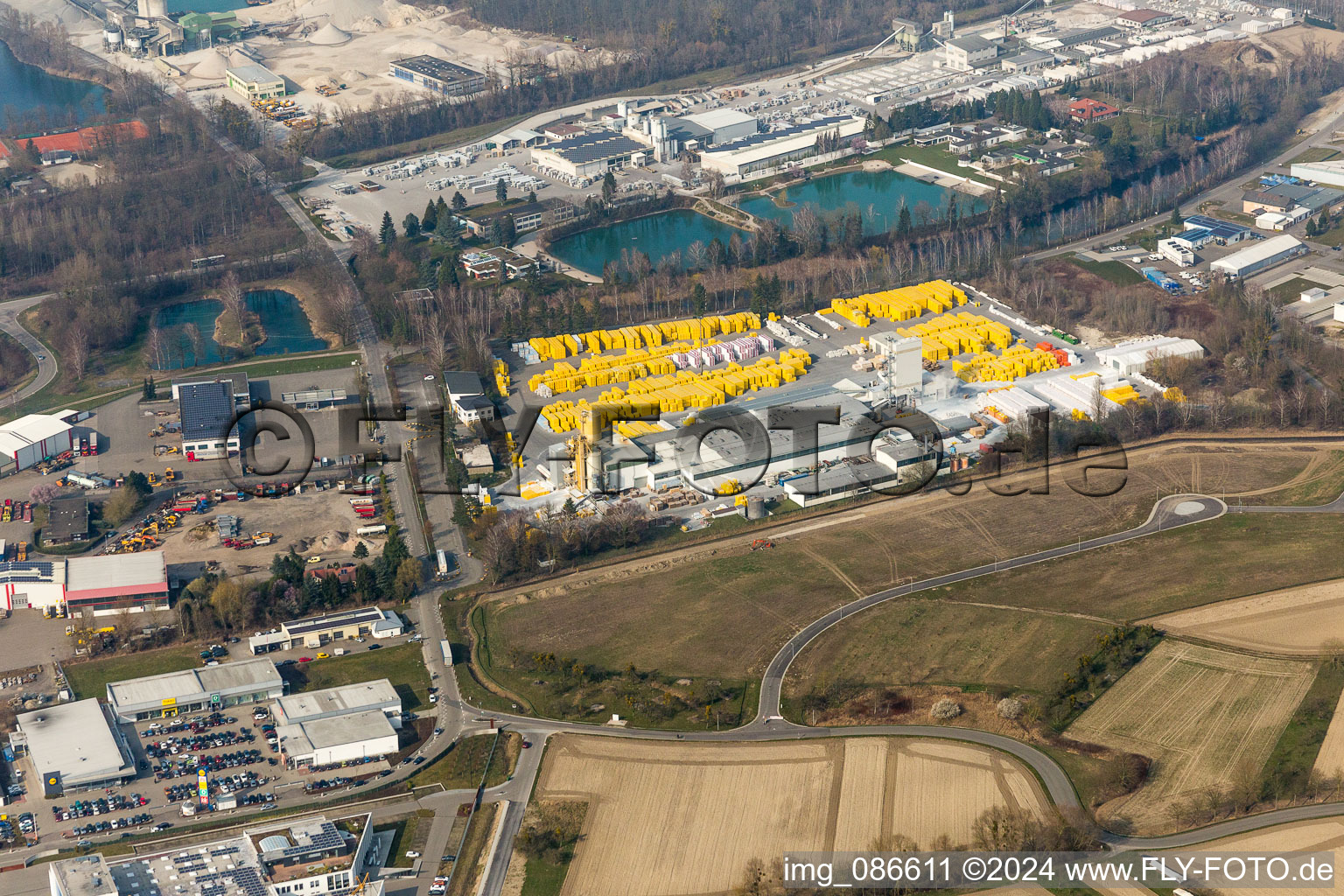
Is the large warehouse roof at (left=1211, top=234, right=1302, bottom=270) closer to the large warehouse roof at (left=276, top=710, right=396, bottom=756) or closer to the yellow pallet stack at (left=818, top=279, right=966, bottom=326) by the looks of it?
the yellow pallet stack at (left=818, top=279, right=966, bottom=326)

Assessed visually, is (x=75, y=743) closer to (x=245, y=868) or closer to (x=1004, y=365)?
(x=245, y=868)

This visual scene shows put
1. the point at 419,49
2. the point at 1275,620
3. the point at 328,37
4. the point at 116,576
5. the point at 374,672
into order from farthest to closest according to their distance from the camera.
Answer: the point at 328,37, the point at 419,49, the point at 116,576, the point at 1275,620, the point at 374,672

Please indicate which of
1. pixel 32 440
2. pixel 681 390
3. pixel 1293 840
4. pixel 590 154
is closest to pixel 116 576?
pixel 32 440

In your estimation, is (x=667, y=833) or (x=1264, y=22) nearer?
(x=667, y=833)

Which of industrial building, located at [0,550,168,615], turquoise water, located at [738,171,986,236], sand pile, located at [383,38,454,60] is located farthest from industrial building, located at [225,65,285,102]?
industrial building, located at [0,550,168,615]

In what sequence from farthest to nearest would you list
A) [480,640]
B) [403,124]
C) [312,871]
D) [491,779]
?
[403,124], [480,640], [491,779], [312,871]

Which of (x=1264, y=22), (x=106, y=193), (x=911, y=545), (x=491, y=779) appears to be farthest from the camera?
(x=1264, y=22)

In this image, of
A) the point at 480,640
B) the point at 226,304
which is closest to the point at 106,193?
the point at 226,304

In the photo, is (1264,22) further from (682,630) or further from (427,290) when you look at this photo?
(682,630)
